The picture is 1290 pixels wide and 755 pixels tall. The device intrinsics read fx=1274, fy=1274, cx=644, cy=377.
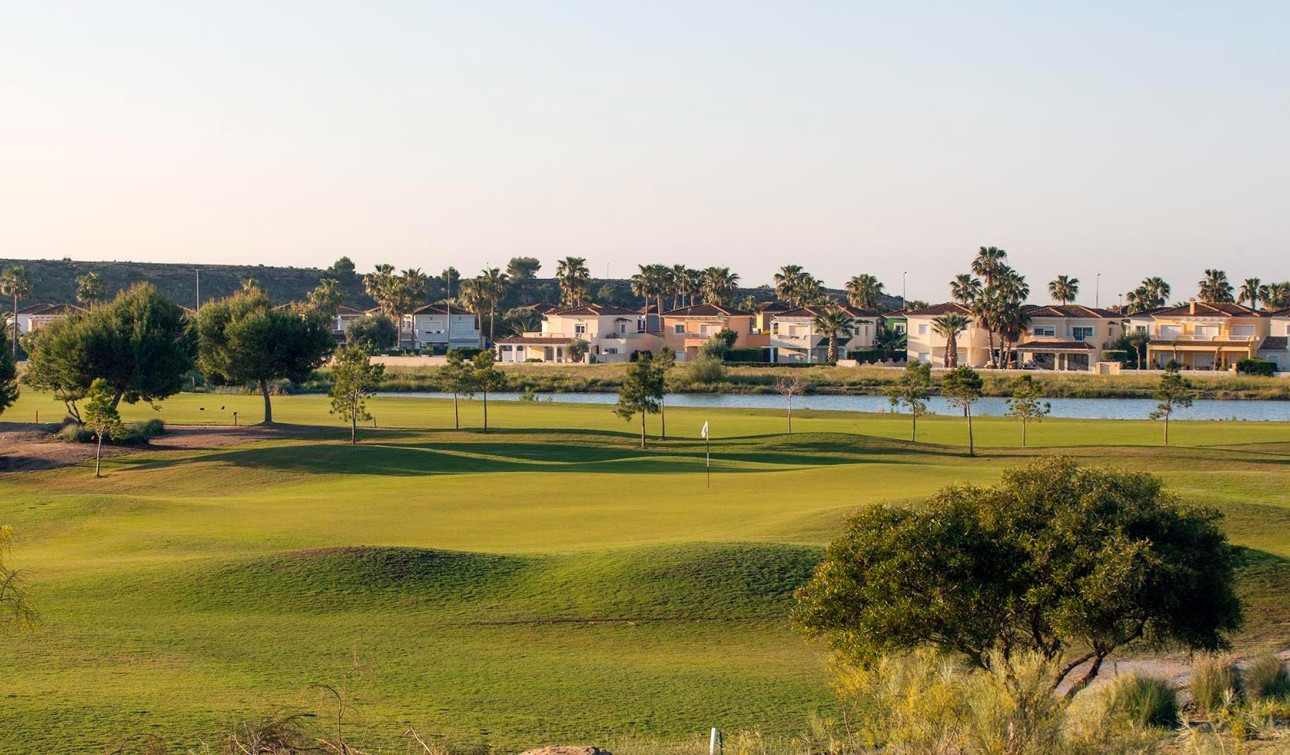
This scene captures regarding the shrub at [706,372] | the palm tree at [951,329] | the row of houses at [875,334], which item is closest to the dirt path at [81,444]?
the shrub at [706,372]

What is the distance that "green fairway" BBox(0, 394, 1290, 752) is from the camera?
625 inches

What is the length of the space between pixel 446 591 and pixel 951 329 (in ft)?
362

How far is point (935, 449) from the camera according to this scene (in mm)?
58875

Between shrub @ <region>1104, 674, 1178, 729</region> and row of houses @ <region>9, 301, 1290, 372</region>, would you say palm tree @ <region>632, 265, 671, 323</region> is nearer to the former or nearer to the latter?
row of houses @ <region>9, 301, 1290, 372</region>

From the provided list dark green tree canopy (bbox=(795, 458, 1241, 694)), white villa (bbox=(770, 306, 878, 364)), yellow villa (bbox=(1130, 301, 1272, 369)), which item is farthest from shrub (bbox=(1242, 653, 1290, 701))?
white villa (bbox=(770, 306, 878, 364))

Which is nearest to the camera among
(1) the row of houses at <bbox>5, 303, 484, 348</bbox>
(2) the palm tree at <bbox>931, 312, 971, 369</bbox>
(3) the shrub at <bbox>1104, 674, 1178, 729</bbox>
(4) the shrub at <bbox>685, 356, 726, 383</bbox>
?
(3) the shrub at <bbox>1104, 674, 1178, 729</bbox>

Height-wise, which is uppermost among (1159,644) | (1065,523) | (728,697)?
(1065,523)

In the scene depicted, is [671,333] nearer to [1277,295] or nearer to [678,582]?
[1277,295]

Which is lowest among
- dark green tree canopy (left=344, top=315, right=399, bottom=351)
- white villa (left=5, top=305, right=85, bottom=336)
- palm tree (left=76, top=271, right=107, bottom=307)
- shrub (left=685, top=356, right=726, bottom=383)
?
shrub (left=685, top=356, right=726, bottom=383)

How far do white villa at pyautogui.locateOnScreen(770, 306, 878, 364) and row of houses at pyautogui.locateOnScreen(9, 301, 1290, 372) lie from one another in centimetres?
11

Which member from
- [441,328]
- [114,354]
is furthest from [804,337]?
[114,354]

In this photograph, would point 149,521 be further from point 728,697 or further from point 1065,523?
point 1065,523

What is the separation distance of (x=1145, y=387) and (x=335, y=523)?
83.3 metres

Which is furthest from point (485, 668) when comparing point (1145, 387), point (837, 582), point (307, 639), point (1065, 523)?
point (1145, 387)
